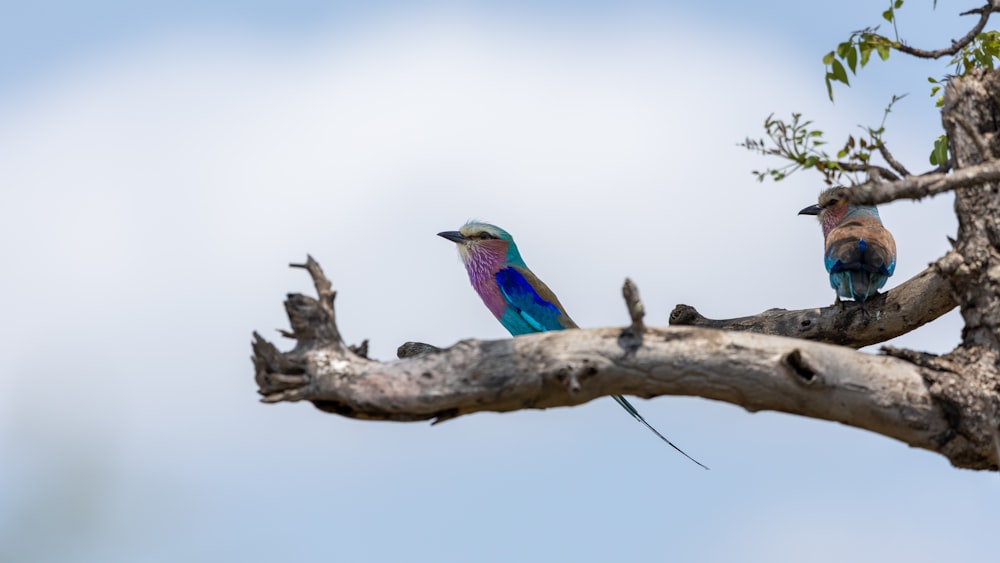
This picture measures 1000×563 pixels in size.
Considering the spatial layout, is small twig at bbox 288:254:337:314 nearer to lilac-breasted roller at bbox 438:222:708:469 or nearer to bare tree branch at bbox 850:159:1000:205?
bare tree branch at bbox 850:159:1000:205

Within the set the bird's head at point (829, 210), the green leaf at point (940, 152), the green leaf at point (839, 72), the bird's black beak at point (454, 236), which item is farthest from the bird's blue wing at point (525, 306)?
the green leaf at point (839, 72)

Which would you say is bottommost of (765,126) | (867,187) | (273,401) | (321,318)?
(273,401)

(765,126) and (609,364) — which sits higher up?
(765,126)

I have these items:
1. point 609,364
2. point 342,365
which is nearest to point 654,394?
point 609,364

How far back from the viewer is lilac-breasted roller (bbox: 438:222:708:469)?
20.0 ft

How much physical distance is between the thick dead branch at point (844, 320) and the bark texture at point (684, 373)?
1.09m

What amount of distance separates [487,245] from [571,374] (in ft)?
9.93

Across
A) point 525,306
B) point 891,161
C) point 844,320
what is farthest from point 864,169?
point 525,306

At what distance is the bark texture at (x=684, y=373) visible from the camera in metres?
3.51

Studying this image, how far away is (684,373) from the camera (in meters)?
3.53

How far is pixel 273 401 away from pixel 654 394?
105 centimetres

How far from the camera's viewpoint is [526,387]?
3500 millimetres

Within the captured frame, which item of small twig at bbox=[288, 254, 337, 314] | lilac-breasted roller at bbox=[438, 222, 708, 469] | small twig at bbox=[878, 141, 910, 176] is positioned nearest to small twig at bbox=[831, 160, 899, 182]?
small twig at bbox=[878, 141, 910, 176]

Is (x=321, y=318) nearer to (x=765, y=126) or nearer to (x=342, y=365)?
(x=342, y=365)
